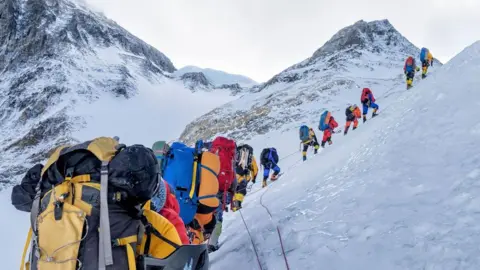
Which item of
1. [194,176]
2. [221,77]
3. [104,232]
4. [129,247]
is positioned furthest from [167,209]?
[221,77]

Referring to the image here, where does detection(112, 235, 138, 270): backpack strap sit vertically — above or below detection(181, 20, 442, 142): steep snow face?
below

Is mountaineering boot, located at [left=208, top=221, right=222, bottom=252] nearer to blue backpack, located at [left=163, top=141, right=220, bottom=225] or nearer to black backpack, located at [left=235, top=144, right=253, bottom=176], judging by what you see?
blue backpack, located at [left=163, top=141, right=220, bottom=225]

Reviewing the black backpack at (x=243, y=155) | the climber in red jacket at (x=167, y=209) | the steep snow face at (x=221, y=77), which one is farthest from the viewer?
the steep snow face at (x=221, y=77)

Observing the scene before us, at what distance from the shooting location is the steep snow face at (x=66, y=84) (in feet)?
196

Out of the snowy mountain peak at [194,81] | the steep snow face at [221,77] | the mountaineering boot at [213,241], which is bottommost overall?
the mountaineering boot at [213,241]

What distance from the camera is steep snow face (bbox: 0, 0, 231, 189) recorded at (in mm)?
59625

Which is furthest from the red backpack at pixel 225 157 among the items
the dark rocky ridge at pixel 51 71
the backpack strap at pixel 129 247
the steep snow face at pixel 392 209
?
the dark rocky ridge at pixel 51 71

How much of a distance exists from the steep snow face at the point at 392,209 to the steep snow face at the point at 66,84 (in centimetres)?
5134

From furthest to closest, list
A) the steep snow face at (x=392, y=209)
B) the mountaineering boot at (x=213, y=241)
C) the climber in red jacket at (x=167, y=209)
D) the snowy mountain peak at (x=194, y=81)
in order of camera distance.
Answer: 1. the snowy mountain peak at (x=194, y=81)
2. the mountaineering boot at (x=213, y=241)
3. the steep snow face at (x=392, y=209)
4. the climber in red jacket at (x=167, y=209)

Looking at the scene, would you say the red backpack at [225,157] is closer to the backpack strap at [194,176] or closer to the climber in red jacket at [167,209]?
the backpack strap at [194,176]

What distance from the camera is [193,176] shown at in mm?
4824

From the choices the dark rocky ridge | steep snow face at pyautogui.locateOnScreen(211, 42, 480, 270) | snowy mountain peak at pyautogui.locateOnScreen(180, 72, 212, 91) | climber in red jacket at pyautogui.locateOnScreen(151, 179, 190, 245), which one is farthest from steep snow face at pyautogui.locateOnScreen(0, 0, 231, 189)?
climber in red jacket at pyautogui.locateOnScreen(151, 179, 190, 245)

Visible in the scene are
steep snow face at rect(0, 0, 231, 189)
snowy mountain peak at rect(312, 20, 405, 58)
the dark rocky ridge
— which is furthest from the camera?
steep snow face at rect(0, 0, 231, 189)

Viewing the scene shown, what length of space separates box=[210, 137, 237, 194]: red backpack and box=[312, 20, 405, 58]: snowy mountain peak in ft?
175
